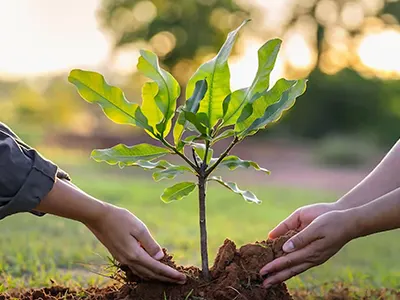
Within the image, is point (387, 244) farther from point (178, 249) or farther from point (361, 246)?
point (178, 249)

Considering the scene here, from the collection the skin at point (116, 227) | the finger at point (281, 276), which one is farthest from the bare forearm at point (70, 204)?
the finger at point (281, 276)

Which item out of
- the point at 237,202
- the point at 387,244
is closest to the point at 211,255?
the point at 387,244

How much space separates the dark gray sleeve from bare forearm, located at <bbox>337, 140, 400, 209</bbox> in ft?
3.79

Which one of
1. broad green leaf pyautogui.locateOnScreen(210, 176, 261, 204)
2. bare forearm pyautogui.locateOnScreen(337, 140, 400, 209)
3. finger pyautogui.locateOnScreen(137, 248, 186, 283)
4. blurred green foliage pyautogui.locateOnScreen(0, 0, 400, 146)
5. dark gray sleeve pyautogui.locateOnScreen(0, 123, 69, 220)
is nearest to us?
dark gray sleeve pyautogui.locateOnScreen(0, 123, 69, 220)

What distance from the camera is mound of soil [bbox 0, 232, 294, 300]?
6.67 ft

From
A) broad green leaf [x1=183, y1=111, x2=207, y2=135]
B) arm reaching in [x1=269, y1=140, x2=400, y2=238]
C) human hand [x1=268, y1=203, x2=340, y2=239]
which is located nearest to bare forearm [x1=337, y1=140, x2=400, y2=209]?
arm reaching in [x1=269, y1=140, x2=400, y2=238]

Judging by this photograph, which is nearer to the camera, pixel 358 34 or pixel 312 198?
pixel 312 198

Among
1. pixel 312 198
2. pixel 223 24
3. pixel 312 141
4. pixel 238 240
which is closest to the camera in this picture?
pixel 238 240

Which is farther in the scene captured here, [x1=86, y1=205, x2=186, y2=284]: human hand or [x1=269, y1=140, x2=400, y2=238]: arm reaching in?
[x1=269, y1=140, x2=400, y2=238]: arm reaching in

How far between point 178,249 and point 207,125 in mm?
2485

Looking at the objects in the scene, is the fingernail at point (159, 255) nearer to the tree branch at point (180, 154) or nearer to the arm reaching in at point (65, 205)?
the arm reaching in at point (65, 205)

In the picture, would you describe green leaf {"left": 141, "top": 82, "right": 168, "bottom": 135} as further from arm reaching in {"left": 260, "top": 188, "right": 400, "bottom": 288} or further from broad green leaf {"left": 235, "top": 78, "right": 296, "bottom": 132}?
arm reaching in {"left": 260, "top": 188, "right": 400, "bottom": 288}

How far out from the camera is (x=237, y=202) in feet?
28.8

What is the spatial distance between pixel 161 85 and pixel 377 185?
3.13 ft
